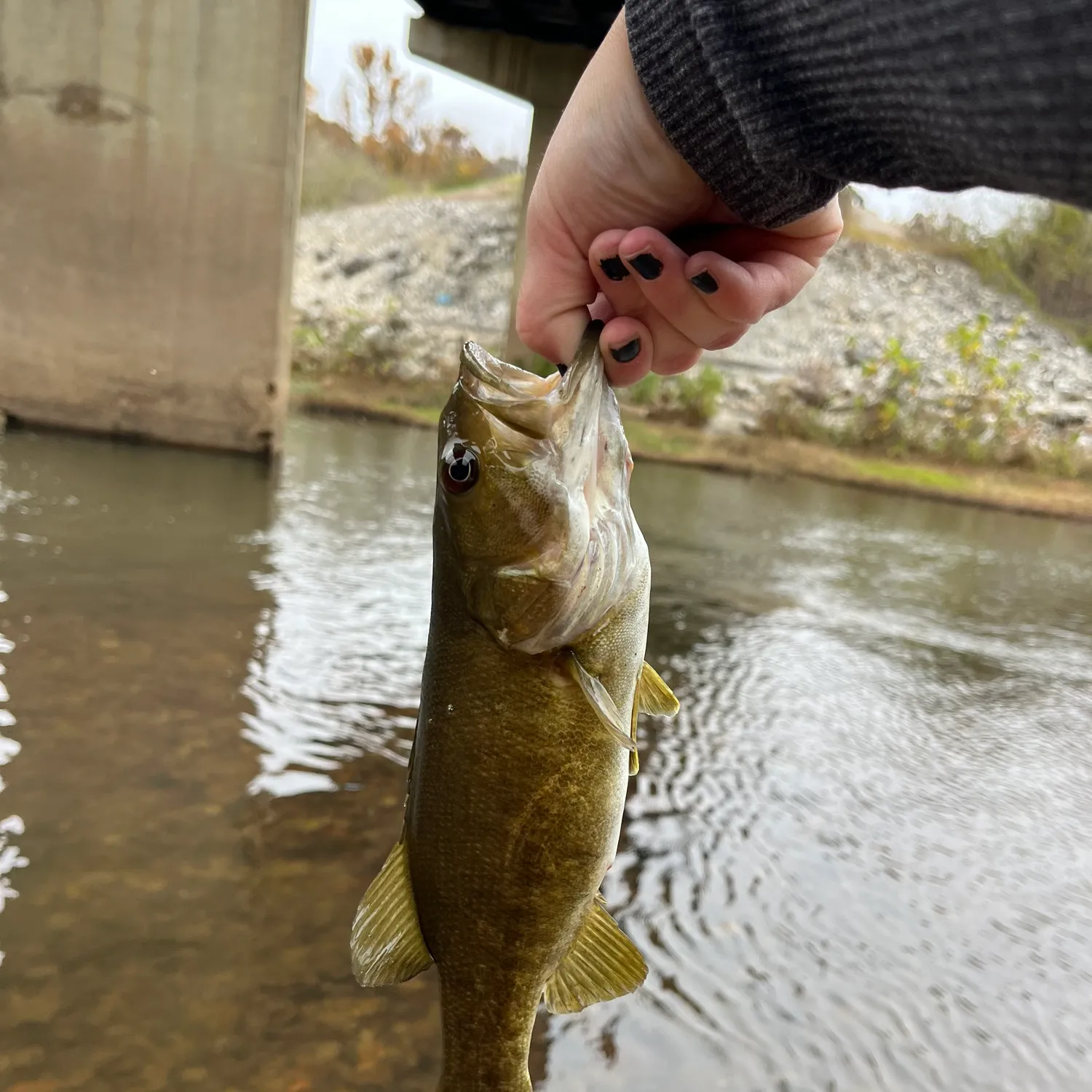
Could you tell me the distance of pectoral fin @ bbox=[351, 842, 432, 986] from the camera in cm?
168

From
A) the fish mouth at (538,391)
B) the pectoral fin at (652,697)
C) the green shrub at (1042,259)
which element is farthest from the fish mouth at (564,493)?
the green shrub at (1042,259)

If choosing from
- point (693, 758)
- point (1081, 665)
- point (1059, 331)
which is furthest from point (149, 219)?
point (1059, 331)

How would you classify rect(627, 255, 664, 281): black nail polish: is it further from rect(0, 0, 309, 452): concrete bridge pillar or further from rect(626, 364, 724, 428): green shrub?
rect(626, 364, 724, 428): green shrub

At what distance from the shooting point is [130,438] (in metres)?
8.43

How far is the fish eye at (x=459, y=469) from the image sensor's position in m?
1.70

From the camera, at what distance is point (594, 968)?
5.94ft

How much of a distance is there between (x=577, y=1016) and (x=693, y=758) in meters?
1.74

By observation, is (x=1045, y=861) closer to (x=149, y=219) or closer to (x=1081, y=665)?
(x=1081, y=665)

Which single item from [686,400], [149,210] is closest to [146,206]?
[149,210]

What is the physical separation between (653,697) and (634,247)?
90 centimetres

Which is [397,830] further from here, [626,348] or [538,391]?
[626,348]

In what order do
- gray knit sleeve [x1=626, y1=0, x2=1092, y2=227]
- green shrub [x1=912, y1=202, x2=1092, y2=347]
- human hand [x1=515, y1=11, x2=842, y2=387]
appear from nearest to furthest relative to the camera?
gray knit sleeve [x1=626, y1=0, x2=1092, y2=227] < human hand [x1=515, y1=11, x2=842, y2=387] < green shrub [x1=912, y1=202, x2=1092, y2=347]

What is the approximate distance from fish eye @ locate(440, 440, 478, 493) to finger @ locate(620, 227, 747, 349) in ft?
1.43

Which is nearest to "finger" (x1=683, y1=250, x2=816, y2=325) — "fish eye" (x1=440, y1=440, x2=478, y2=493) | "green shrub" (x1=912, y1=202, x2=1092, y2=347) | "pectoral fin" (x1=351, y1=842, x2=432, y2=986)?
"fish eye" (x1=440, y1=440, x2=478, y2=493)
